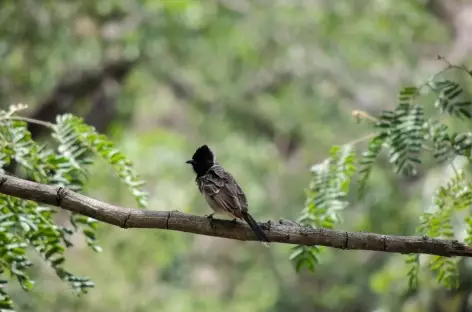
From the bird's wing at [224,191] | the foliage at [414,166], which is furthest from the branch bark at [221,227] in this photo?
the foliage at [414,166]

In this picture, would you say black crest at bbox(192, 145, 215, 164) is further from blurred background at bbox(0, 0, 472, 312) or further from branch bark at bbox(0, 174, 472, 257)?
blurred background at bbox(0, 0, 472, 312)

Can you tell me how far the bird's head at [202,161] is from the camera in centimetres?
259

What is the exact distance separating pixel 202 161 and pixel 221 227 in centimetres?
59

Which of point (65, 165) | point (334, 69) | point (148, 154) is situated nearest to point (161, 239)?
point (148, 154)

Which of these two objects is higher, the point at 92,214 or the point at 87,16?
the point at 87,16

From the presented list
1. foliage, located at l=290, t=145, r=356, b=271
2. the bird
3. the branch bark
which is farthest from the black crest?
the branch bark

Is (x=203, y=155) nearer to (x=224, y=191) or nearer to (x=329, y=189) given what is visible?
(x=224, y=191)

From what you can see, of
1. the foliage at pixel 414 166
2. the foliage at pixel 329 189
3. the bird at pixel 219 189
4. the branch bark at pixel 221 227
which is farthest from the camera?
the foliage at pixel 329 189

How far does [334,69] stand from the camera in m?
7.08

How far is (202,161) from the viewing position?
8.57 feet

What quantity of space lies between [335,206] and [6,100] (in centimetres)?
378

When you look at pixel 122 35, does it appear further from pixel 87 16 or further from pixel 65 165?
pixel 65 165

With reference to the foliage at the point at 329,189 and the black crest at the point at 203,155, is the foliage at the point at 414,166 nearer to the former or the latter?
the foliage at the point at 329,189

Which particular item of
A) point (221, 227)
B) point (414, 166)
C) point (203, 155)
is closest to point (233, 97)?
point (203, 155)
